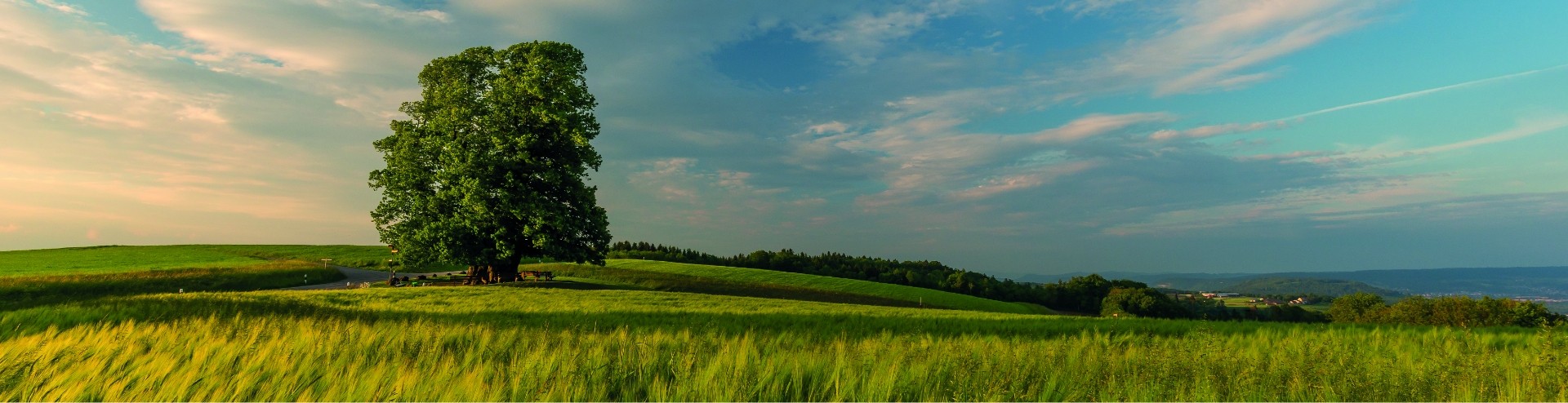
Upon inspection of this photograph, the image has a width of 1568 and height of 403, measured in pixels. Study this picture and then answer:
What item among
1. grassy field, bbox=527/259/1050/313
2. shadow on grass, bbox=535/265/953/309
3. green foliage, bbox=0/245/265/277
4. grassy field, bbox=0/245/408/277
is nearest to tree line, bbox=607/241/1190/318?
grassy field, bbox=527/259/1050/313

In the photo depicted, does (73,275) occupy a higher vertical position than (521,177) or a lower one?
lower

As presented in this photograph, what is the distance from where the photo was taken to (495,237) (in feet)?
112

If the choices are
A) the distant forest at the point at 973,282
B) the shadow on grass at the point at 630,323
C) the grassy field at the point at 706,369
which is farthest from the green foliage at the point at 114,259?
the grassy field at the point at 706,369

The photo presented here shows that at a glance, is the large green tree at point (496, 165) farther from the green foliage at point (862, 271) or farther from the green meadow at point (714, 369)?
the green foliage at point (862, 271)

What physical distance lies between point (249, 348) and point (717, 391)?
4119 mm

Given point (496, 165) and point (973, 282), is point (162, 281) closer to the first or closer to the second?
point (496, 165)

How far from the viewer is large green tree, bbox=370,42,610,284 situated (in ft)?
108

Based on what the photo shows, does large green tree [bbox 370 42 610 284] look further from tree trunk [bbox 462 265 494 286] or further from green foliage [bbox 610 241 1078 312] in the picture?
green foliage [bbox 610 241 1078 312]

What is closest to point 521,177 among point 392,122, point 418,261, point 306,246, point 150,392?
point 418,261

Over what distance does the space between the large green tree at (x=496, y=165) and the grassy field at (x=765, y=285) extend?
35.9 feet

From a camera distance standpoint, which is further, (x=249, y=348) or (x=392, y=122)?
(x=392, y=122)

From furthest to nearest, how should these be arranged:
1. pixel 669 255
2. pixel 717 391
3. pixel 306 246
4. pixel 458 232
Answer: pixel 306 246
pixel 669 255
pixel 458 232
pixel 717 391

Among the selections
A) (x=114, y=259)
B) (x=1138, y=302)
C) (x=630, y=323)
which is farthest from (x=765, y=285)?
(x=114, y=259)

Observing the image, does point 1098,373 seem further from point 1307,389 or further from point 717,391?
point 717,391
